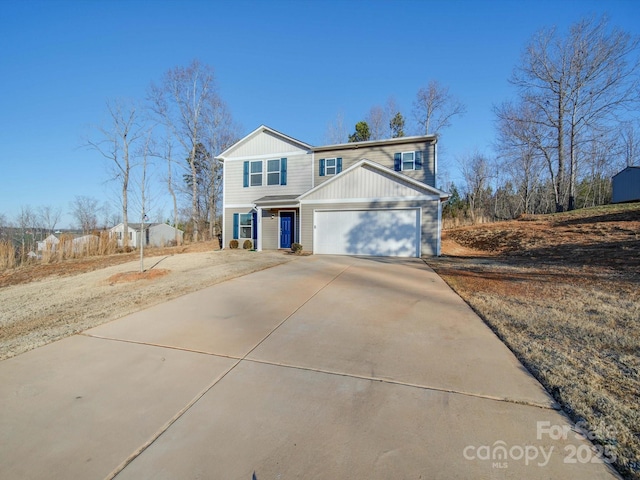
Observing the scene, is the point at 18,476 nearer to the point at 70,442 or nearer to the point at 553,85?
the point at 70,442

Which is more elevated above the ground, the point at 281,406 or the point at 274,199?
the point at 274,199

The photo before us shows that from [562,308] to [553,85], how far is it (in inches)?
1094

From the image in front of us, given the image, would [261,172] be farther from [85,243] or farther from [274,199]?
[85,243]

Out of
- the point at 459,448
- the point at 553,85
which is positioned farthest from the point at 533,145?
the point at 459,448

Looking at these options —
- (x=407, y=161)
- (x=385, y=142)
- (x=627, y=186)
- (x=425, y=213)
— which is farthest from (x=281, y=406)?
(x=627, y=186)

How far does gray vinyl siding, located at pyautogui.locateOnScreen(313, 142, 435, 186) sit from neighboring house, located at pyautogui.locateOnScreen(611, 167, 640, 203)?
18829 mm

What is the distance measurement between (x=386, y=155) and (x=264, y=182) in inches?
283

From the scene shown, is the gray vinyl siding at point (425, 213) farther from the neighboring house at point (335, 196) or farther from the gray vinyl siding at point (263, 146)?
the gray vinyl siding at point (263, 146)

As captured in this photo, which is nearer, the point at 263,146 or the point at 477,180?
the point at 263,146

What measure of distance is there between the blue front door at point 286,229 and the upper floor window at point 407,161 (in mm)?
6375

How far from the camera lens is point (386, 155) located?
1454 centimetres

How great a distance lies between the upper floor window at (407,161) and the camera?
14145mm

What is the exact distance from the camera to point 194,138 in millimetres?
22828

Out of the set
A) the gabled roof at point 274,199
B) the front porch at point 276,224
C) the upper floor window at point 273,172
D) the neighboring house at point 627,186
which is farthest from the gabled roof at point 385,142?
the neighboring house at point 627,186
